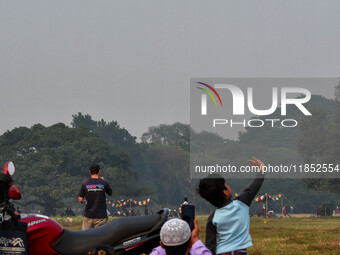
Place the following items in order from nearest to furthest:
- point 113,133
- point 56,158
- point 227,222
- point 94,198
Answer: point 227,222 → point 94,198 → point 56,158 → point 113,133

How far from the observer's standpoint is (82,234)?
19.0 ft

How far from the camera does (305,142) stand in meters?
80.5

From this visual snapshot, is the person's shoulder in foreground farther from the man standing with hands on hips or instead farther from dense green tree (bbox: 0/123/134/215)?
dense green tree (bbox: 0/123/134/215)

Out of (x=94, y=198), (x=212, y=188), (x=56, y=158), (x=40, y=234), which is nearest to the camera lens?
(x=40, y=234)

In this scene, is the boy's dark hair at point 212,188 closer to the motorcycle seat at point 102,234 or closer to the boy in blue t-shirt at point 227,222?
the boy in blue t-shirt at point 227,222

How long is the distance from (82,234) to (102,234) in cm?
20

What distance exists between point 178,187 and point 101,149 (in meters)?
26.7

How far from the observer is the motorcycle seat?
5574 mm

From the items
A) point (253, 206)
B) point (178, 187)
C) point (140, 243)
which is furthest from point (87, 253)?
point (178, 187)

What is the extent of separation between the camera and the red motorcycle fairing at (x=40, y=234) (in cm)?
534

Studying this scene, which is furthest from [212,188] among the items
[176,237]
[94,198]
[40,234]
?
[94,198]

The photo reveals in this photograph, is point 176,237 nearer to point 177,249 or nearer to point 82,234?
point 177,249

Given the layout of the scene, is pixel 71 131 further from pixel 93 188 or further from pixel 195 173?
pixel 93 188

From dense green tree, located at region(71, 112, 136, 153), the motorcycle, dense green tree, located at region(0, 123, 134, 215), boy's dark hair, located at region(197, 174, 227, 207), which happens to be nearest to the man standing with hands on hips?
the motorcycle
